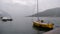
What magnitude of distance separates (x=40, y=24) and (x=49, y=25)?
102 inches

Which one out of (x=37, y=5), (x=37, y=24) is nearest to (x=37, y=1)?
(x=37, y=5)

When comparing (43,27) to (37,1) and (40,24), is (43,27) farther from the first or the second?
(37,1)

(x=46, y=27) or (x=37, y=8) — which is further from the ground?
(x=37, y=8)

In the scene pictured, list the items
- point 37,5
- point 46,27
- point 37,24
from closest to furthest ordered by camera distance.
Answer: point 46,27, point 37,24, point 37,5

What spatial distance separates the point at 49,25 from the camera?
37750 mm

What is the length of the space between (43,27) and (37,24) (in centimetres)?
295

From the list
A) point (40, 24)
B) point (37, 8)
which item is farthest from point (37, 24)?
point (37, 8)

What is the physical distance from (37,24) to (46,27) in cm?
384

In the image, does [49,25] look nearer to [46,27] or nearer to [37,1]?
[46,27]

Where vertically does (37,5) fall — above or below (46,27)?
above

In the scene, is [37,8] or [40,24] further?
[37,8]

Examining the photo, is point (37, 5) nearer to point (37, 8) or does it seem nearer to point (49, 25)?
point (37, 8)

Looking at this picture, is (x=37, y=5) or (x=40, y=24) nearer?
(x=40, y=24)

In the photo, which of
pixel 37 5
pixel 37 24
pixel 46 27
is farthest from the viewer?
pixel 37 5
